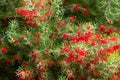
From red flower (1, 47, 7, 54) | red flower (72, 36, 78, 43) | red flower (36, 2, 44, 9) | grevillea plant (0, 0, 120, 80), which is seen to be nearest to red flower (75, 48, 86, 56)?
grevillea plant (0, 0, 120, 80)

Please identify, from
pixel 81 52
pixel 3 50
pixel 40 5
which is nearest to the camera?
pixel 81 52

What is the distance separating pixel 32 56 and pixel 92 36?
92cm

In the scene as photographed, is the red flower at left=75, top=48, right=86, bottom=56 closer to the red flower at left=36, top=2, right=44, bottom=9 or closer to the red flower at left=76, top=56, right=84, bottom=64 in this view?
the red flower at left=76, top=56, right=84, bottom=64

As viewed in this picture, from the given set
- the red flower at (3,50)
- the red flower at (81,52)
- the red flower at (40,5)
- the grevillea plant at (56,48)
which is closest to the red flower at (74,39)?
the grevillea plant at (56,48)

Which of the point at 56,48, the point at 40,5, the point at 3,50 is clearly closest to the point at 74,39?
the point at 56,48

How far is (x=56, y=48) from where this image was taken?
185 inches

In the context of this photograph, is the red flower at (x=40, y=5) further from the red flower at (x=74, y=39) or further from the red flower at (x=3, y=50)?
the red flower at (x=3, y=50)

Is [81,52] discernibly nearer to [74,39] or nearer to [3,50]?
[74,39]

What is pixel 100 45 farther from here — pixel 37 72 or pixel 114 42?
pixel 37 72

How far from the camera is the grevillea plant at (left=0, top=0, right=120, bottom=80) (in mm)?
4516

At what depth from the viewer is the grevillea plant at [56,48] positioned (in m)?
4.52

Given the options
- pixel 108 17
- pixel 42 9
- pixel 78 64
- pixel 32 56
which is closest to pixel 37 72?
pixel 32 56

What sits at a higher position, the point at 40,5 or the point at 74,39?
the point at 40,5

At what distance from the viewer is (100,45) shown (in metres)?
4.57
